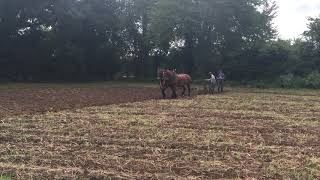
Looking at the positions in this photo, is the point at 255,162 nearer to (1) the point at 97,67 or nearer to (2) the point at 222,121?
(2) the point at 222,121

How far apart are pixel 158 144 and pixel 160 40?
40.4m

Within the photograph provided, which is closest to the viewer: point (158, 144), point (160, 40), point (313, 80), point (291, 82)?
point (158, 144)

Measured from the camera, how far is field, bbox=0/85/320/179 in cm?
1014

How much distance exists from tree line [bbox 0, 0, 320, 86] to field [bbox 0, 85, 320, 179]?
28.3 metres

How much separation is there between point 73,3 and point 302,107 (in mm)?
32512

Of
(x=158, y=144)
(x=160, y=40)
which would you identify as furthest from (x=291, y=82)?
(x=158, y=144)

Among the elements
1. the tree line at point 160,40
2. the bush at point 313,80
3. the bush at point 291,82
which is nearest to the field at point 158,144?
the bush at point 313,80

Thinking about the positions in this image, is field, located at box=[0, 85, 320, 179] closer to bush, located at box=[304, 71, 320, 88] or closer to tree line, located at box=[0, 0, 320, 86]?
bush, located at box=[304, 71, 320, 88]

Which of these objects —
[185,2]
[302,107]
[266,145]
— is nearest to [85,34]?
[185,2]

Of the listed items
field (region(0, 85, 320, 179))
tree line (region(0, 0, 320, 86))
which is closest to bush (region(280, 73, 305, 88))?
tree line (region(0, 0, 320, 86))

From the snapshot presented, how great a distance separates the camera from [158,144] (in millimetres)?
12867

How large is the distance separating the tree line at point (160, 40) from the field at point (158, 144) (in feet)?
92.7

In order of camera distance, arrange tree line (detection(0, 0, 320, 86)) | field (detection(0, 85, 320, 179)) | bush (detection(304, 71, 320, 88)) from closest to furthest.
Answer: field (detection(0, 85, 320, 179)) < bush (detection(304, 71, 320, 88)) < tree line (detection(0, 0, 320, 86))

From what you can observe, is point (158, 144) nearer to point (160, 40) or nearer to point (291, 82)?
point (291, 82)
